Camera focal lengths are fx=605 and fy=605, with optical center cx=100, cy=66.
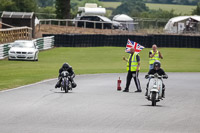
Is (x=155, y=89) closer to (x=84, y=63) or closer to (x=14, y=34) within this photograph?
(x=84, y=63)

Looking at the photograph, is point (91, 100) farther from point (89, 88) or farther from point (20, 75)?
point (20, 75)

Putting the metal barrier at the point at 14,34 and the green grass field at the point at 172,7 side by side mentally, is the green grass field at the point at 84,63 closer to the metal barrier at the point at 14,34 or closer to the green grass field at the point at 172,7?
the metal barrier at the point at 14,34

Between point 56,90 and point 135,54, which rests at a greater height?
point 135,54

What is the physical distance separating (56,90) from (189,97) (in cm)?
478

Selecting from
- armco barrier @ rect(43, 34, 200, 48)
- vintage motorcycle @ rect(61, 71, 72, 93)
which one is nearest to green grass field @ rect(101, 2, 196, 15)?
armco barrier @ rect(43, 34, 200, 48)

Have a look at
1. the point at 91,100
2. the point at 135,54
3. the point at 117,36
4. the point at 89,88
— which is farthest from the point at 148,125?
the point at 117,36

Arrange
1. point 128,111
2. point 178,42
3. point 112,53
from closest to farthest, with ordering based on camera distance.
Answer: point 128,111, point 112,53, point 178,42

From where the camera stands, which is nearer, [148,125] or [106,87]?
[148,125]

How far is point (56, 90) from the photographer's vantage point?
69.5 ft

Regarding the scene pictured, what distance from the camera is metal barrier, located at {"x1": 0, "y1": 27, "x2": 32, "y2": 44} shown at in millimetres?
50062

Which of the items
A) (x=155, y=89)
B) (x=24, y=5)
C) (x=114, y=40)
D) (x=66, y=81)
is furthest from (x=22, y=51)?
(x=24, y=5)

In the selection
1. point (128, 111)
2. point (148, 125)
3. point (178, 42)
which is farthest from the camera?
point (178, 42)

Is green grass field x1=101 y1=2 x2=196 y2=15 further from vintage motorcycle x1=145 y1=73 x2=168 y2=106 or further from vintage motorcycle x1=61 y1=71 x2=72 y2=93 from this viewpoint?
vintage motorcycle x1=145 y1=73 x2=168 y2=106

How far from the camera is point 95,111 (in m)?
14.8
